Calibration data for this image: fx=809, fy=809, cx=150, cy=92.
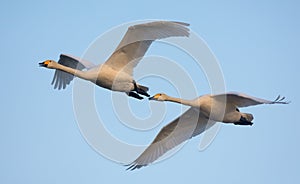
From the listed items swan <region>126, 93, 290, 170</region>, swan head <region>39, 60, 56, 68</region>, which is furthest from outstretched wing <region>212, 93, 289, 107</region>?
swan head <region>39, 60, 56, 68</region>

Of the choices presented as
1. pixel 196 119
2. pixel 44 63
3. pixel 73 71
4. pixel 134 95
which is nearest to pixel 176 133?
pixel 196 119

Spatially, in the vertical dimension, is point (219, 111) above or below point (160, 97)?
below

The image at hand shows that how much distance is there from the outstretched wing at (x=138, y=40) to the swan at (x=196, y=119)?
1.47m

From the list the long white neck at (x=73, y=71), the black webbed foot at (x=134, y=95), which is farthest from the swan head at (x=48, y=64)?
the black webbed foot at (x=134, y=95)

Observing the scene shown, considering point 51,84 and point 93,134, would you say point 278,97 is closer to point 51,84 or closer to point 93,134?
point 93,134

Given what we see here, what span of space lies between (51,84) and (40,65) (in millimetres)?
1116

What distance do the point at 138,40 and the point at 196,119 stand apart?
320cm

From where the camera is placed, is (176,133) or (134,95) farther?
(176,133)

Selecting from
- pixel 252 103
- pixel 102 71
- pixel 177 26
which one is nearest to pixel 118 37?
pixel 102 71

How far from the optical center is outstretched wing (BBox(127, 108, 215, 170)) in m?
25.0

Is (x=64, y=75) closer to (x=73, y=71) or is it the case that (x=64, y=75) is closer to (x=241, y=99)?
(x=73, y=71)

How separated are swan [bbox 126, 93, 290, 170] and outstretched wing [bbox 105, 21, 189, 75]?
4.83 ft

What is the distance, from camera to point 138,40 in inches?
948

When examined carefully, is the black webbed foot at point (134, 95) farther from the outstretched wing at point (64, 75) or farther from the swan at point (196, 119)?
the outstretched wing at point (64, 75)
